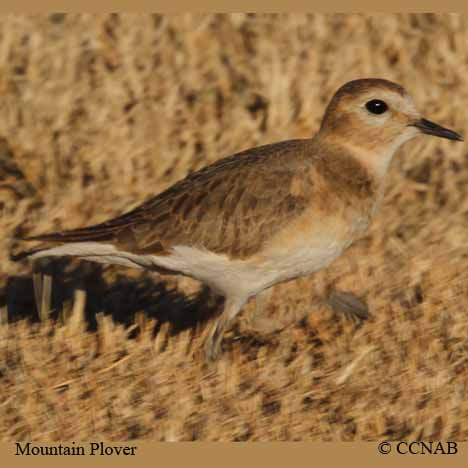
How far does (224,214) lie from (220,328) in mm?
599

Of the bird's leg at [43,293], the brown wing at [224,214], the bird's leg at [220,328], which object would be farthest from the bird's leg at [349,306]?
the bird's leg at [43,293]

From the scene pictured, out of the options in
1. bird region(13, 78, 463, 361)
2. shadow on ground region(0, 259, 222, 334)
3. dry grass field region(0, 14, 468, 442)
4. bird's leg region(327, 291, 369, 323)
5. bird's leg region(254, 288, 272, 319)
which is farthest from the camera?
shadow on ground region(0, 259, 222, 334)

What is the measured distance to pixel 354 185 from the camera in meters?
5.84

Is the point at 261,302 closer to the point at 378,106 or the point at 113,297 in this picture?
the point at 113,297

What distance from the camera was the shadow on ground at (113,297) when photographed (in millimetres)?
6520

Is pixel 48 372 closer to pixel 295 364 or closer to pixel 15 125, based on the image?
pixel 295 364

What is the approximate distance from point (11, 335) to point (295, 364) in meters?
1.50

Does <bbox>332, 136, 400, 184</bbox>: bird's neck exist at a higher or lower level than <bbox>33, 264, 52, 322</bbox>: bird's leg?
higher

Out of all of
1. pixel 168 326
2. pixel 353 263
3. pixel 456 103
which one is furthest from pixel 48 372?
pixel 456 103

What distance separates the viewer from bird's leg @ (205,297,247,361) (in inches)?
232

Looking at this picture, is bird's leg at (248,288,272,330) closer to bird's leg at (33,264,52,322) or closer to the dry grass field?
the dry grass field

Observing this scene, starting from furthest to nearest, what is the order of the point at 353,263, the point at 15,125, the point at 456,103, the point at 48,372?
the point at 456,103
the point at 15,125
the point at 353,263
the point at 48,372

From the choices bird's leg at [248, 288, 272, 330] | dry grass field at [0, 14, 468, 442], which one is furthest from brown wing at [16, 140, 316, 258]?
bird's leg at [248, 288, 272, 330]

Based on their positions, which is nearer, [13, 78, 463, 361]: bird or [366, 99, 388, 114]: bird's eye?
[13, 78, 463, 361]: bird
